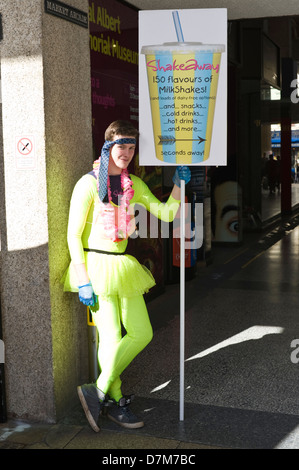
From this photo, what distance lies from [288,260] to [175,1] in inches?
221

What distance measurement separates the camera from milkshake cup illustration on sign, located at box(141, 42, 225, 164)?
3.65m

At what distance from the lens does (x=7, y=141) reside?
3.81 metres

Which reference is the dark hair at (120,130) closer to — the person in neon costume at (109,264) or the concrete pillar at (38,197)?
the person in neon costume at (109,264)

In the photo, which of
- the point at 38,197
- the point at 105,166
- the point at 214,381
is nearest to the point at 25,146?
the point at 38,197

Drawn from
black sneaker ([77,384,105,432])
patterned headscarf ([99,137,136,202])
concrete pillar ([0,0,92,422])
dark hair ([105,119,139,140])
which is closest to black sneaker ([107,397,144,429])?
black sneaker ([77,384,105,432])

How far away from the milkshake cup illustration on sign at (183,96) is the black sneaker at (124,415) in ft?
5.17

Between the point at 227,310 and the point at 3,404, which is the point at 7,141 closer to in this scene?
the point at 3,404

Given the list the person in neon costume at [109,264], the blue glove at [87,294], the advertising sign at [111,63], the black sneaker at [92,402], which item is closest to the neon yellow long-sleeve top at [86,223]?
the person in neon costume at [109,264]

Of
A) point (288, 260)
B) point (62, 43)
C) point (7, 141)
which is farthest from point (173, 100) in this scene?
point (288, 260)

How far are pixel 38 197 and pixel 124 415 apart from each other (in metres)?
1.49

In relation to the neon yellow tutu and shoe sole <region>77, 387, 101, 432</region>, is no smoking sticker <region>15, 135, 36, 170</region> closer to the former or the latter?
the neon yellow tutu

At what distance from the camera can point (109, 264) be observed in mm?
3713

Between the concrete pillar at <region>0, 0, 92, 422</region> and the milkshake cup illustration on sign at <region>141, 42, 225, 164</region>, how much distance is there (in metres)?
0.60

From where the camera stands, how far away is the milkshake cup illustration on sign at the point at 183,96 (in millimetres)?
3646
